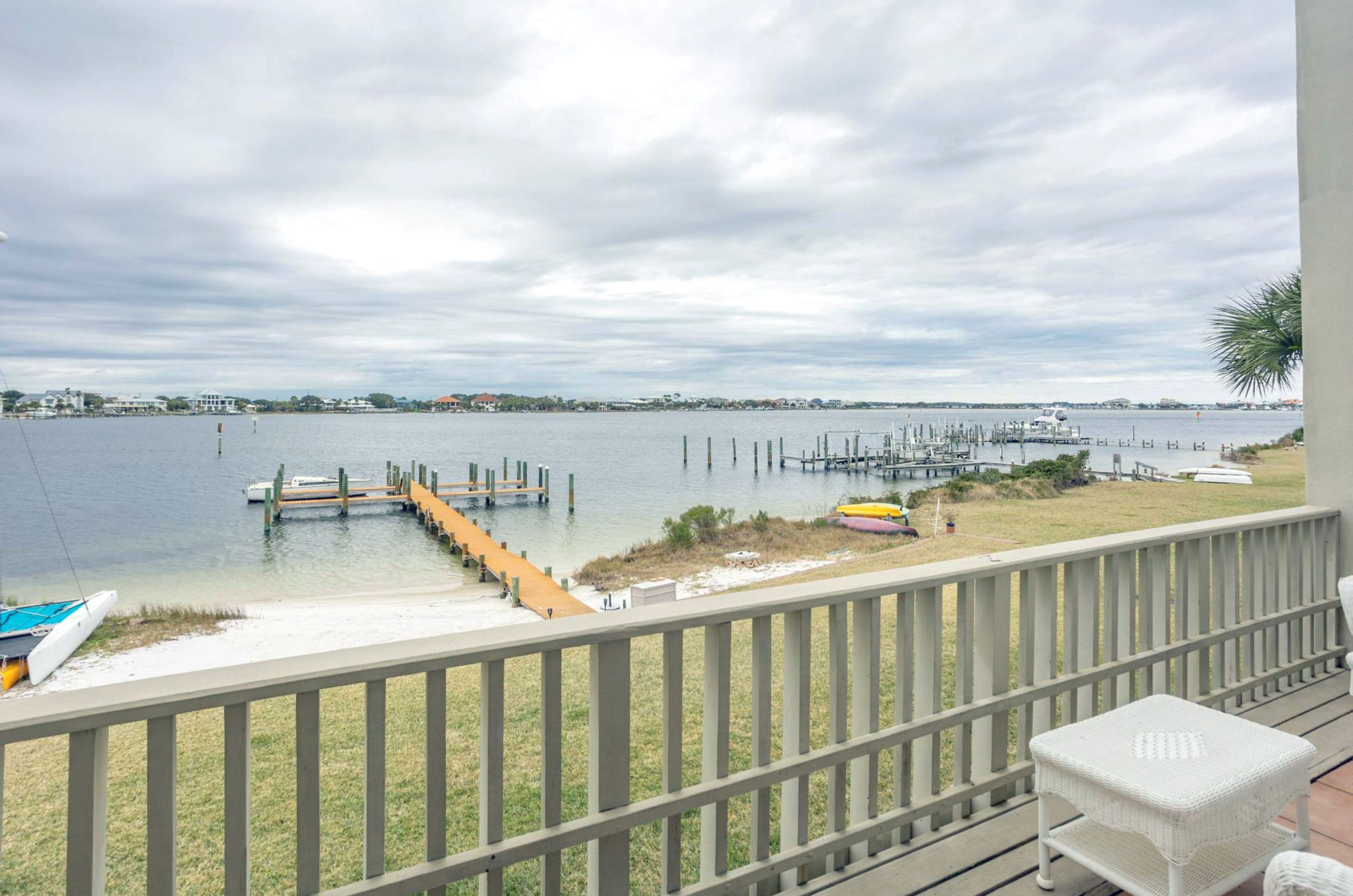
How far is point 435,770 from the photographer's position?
1280mm

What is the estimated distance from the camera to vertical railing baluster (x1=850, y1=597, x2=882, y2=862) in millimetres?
1813

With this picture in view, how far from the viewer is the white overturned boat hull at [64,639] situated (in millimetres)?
9961

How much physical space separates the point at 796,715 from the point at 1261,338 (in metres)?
6.44

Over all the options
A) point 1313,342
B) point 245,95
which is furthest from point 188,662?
point 245,95

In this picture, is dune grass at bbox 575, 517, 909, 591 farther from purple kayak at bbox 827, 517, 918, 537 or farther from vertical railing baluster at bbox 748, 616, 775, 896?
vertical railing baluster at bbox 748, 616, 775, 896

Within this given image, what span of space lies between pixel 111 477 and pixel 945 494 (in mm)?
47154

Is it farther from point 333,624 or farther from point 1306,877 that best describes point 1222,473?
point 1306,877

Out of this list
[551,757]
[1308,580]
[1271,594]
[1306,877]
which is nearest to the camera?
[1306,877]

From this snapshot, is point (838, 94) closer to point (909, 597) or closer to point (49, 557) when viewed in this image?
point (909, 597)

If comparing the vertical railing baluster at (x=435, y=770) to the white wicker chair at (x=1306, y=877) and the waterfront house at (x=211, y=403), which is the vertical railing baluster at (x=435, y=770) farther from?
the waterfront house at (x=211, y=403)

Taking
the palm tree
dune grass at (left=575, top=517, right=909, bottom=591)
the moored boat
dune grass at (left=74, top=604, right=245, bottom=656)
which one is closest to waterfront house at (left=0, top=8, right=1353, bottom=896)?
the palm tree

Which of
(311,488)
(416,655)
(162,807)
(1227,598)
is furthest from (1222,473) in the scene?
(311,488)

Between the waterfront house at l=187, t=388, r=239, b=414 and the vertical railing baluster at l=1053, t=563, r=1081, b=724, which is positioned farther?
the waterfront house at l=187, t=388, r=239, b=414

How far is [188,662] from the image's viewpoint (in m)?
10.0
